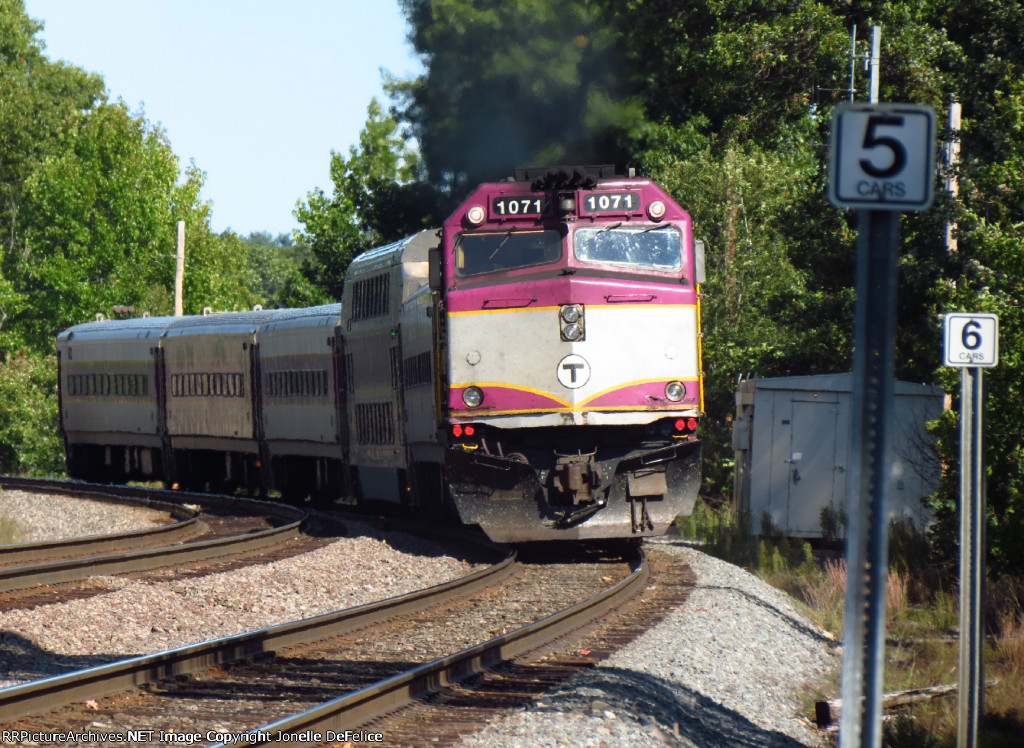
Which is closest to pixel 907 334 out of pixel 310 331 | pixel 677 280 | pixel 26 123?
pixel 677 280

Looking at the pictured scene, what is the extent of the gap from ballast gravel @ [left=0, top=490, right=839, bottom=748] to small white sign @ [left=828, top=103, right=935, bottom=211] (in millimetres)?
3313

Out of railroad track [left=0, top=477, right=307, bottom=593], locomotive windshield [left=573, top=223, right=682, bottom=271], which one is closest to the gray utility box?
locomotive windshield [left=573, top=223, right=682, bottom=271]

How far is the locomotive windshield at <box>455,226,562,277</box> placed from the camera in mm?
14312

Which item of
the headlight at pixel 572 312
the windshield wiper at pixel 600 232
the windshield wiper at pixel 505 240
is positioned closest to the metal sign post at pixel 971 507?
the headlight at pixel 572 312

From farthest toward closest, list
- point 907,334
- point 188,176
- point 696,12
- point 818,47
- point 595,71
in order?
point 188,176 < point 595,71 < point 696,12 < point 818,47 < point 907,334

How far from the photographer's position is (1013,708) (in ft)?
29.3

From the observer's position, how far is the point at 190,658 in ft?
27.9

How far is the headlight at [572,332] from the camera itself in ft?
46.1

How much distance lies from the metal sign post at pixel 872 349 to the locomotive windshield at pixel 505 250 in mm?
9797

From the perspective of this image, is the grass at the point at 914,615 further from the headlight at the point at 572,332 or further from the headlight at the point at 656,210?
the headlight at the point at 656,210

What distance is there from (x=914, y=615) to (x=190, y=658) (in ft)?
23.4

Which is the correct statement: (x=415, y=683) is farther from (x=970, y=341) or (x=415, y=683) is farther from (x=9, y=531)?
(x=9, y=531)

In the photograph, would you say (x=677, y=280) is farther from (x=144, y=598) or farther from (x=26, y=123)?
(x=26, y=123)

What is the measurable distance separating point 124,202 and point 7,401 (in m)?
11.4
